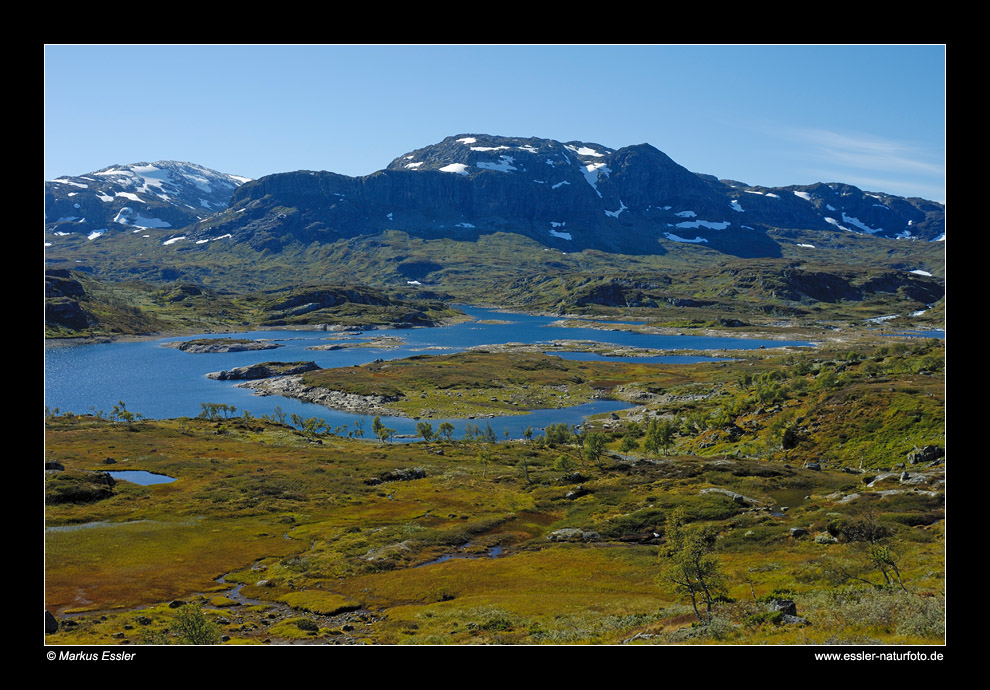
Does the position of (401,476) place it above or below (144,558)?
below

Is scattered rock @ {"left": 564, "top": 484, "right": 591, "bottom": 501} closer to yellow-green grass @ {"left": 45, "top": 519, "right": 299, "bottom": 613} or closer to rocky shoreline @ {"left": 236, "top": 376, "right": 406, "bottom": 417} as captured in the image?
yellow-green grass @ {"left": 45, "top": 519, "right": 299, "bottom": 613}

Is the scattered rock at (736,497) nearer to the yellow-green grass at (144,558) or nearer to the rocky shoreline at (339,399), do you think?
the yellow-green grass at (144,558)

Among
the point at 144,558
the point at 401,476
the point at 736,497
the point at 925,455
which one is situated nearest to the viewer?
the point at 144,558

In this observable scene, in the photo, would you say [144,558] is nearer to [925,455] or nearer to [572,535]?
[572,535]

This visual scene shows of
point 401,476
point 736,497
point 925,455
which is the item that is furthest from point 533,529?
point 925,455

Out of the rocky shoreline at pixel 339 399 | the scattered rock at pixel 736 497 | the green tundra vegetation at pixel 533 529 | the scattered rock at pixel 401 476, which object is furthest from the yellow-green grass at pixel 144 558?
the rocky shoreline at pixel 339 399

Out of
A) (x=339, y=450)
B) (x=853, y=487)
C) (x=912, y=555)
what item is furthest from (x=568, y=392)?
(x=912, y=555)
